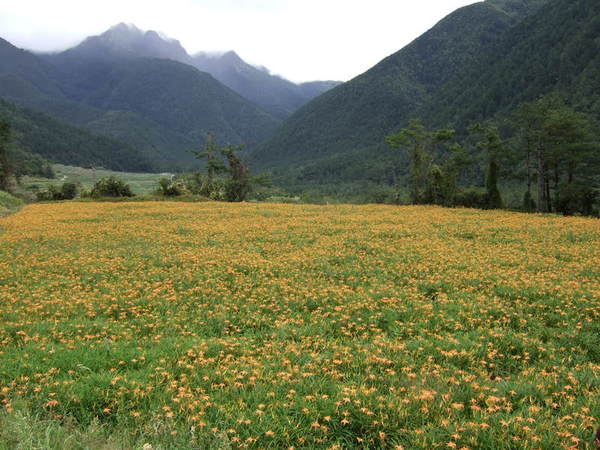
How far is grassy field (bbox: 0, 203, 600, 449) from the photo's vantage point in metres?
4.88

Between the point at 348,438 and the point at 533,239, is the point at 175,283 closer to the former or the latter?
the point at 348,438

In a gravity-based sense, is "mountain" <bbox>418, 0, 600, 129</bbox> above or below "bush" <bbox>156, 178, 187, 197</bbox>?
above

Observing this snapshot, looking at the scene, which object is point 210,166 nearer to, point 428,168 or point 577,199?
point 428,168

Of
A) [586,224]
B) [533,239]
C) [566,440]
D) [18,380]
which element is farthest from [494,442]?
[586,224]

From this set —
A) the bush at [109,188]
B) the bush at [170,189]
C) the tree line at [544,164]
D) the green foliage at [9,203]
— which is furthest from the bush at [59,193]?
the tree line at [544,164]

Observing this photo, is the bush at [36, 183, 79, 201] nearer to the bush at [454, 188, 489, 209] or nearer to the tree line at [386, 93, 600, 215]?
the tree line at [386, 93, 600, 215]

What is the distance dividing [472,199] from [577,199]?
10.5 meters

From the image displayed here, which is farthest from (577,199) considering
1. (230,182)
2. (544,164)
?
(230,182)

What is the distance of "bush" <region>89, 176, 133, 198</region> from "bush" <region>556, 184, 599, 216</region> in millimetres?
58771

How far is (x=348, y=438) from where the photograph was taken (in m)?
4.96

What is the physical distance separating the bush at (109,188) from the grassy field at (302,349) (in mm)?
44430

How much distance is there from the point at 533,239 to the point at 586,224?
8.00 metres

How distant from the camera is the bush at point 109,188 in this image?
57.7m

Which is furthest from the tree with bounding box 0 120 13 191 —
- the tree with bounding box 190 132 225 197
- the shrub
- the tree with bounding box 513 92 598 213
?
the tree with bounding box 513 92 598 213
